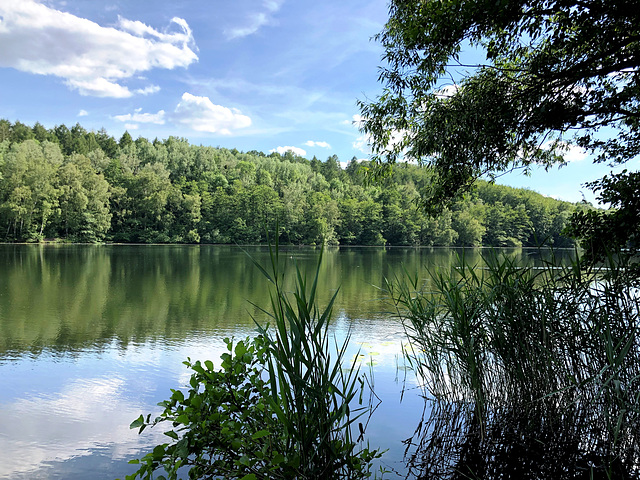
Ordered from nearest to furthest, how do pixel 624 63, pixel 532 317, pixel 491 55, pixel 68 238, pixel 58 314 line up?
pixel 532 317 → pixel 624 63 → pixel 491 55 → pixel 58 314 → pixel 68 238

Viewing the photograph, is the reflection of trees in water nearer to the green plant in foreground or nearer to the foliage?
the foliage

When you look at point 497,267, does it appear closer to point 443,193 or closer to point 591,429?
point 591,429

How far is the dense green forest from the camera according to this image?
51750 millimetres

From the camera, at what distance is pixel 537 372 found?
12.3ft

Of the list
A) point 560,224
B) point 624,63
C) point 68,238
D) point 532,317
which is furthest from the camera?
point 560,224

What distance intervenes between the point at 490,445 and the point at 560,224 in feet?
218

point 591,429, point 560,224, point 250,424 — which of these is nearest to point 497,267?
point 591,429

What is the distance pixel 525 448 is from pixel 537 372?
2.32ft

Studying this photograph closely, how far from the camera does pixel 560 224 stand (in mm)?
62312

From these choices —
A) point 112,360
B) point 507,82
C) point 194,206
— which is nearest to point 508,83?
point 507,82

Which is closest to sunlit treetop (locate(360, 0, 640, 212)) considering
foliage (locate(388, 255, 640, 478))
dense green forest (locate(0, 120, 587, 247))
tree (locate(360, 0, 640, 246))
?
tree (locate(360, 0, 640, 246))

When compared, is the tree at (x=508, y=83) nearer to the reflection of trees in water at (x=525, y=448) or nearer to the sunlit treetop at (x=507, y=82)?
the sunlit treetop at (x=507, y=82)

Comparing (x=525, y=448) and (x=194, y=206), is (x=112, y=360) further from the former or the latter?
(x=194, y=206)

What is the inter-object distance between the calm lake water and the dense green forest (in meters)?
37.2
